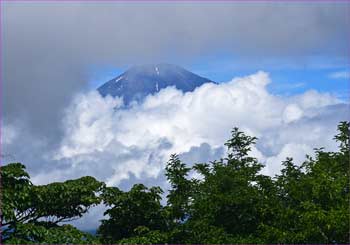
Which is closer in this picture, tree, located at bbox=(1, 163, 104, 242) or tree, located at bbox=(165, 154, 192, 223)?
tree, located at bbox=(1, 163, 104, 242)

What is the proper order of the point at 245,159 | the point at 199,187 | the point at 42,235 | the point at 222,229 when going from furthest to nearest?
the point at 245,159 < the point at 199,187 < the point at 222,229 < the point at 42,235

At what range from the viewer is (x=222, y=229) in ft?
60.4

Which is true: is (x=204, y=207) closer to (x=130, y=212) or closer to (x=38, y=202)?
(x=130, y=212)

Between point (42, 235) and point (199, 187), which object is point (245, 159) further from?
point (42, 235)

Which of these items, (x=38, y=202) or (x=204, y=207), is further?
(x=204, y=207)

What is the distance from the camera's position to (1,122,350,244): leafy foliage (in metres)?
14.4

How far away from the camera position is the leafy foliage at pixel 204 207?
Answer: 1438 centimetres

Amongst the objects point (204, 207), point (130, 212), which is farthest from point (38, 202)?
point (204, 207)

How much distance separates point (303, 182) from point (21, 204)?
32.4ft

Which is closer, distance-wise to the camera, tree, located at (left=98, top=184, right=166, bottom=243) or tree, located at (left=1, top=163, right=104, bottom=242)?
tree, located at (left=1, top=163, right=104, bottom=242)

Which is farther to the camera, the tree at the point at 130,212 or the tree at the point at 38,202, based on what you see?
the tree at the point at 130,212

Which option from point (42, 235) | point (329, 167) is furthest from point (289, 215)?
point (42, 235)

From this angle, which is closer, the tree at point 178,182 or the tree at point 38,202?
the tree at point 38,202

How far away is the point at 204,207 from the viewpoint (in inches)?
770
